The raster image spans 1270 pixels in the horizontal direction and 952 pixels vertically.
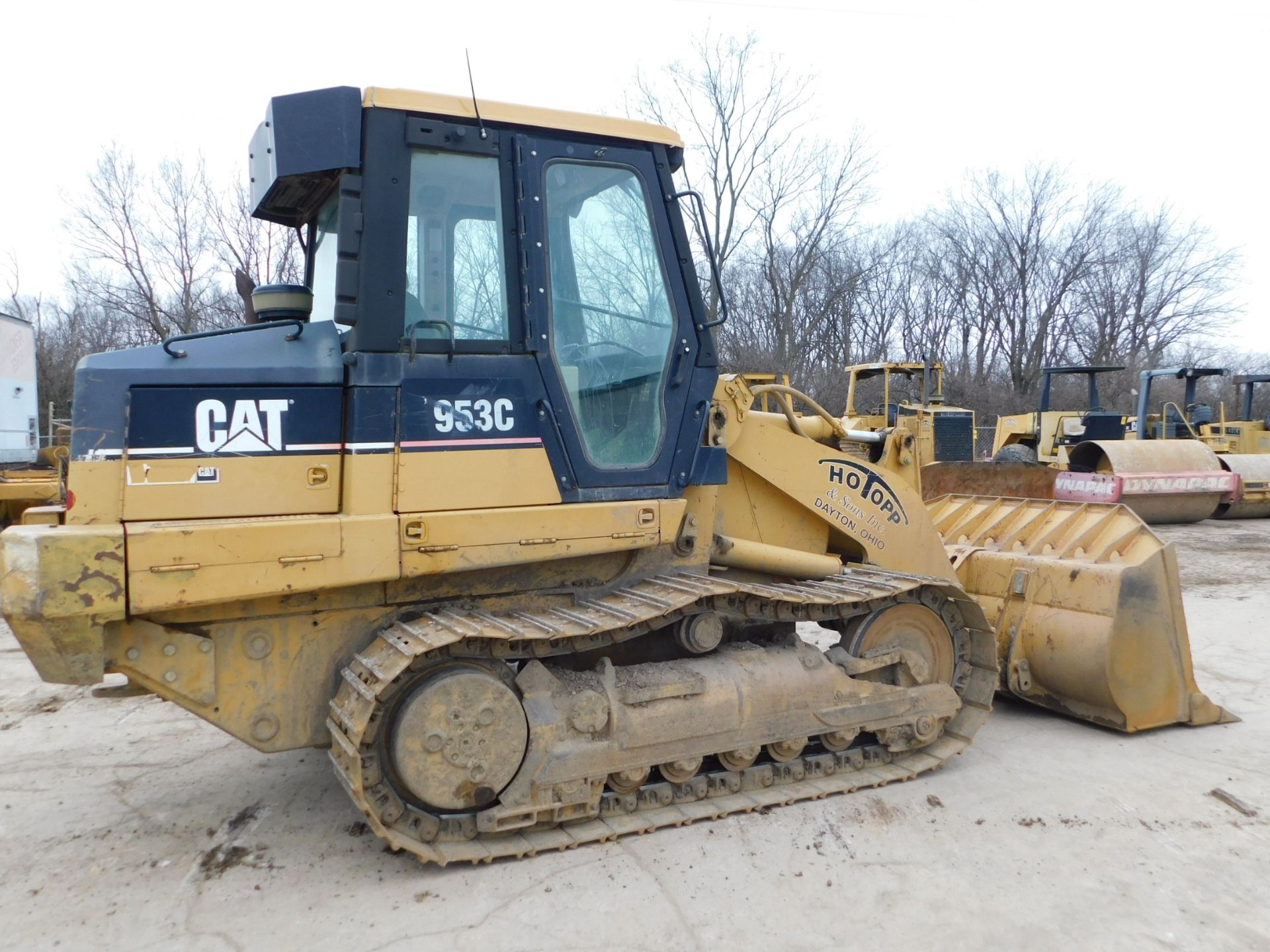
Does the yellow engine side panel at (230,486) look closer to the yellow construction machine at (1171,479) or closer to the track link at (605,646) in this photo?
the track link at (605,646)

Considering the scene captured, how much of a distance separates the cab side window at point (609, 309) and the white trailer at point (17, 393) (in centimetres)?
1246

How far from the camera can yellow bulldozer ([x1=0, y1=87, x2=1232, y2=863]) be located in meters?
3.29

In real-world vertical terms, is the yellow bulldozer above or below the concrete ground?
above

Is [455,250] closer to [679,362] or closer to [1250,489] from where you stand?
[679,362]

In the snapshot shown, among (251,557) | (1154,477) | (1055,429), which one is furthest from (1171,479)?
(251,557)

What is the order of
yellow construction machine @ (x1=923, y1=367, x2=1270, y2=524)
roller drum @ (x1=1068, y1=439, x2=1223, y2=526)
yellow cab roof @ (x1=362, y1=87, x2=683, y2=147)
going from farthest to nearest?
roller drum @ (x1=1068, y1=439, x2=1223, y2=526), yellow construction machine @ (x1=923, y1=367, x2=1270, y2=524), yellow cab roof @ (x1=362, y1=87, x2=683, y2=147)

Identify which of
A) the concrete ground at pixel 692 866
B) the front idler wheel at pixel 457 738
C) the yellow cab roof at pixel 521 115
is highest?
the yellow cab roof at pixel 521 115

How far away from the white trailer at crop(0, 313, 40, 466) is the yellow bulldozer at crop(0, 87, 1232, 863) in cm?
1135

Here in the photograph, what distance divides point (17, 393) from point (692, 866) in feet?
44.9

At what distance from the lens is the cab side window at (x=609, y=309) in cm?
385

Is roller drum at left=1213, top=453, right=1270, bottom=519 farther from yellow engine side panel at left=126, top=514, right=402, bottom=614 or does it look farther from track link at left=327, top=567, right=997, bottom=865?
yellow engine side panel at left=126, top=514, right=402, bottom=614

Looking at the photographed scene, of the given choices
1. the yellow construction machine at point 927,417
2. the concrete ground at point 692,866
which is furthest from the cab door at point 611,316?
the yellow construction machine at point 927,417

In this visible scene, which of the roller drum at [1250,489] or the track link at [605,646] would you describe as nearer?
the track link at [605,646]

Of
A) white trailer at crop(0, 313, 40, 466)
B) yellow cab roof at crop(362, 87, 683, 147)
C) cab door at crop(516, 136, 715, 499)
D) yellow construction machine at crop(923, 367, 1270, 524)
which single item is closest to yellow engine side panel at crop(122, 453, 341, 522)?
cab door at crop(516, 136, 715, 499)
